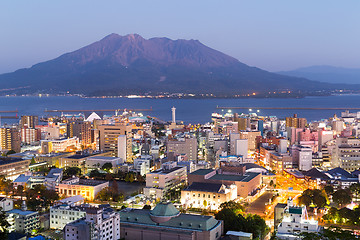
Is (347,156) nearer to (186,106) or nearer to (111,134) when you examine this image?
(111,134)

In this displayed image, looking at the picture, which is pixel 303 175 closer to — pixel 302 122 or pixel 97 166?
pixel 97 166

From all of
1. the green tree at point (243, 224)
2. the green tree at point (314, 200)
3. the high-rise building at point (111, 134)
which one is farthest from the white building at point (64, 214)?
the high-rise building at point (111, 134)

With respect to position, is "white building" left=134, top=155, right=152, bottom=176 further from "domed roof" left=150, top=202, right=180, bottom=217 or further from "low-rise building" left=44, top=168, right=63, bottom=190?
"domed roof" left=150, top=202, right=180, bottom=217

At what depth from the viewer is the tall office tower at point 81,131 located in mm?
24734

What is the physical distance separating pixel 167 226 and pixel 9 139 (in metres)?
15.5

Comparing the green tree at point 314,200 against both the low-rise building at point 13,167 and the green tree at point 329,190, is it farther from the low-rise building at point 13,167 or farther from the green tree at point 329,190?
the low-rise building at point 13,167

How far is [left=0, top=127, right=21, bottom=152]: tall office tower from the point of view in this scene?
2206cm

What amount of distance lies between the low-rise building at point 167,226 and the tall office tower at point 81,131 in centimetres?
1570

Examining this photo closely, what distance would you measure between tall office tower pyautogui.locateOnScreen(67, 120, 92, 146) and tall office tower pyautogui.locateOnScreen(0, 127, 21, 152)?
144 inches

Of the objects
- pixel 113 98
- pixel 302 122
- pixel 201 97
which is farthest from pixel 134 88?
pixel 302 122

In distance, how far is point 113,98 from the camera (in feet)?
279

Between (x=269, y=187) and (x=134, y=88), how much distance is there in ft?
221

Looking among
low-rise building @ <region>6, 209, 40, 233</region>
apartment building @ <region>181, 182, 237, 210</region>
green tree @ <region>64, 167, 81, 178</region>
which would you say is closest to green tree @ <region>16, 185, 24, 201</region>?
green tree @ <region>64, 167, 81, 178</region>

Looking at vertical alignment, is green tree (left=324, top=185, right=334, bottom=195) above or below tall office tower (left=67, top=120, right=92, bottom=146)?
below
